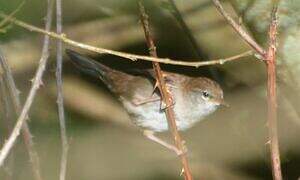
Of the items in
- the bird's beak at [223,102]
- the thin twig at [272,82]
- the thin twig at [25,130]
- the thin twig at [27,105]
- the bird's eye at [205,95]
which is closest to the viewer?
the thin twig at [27,105]

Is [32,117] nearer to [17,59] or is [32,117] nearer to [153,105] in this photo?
[17,59]

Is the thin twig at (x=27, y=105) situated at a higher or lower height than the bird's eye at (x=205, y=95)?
lower

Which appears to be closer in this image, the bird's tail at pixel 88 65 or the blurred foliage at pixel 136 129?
the blurred foliage at pixel 136 129

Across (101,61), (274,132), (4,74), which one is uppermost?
(101,61)

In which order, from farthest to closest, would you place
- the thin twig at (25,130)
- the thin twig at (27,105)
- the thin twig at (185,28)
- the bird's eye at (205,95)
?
the bird's eye at (205,95) → the thin twig at (185,28) → the thin twig at (25,130) → the thin twig at (27,105)

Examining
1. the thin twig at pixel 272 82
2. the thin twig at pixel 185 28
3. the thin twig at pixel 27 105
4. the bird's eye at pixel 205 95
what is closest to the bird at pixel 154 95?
the bird's eye at pixel 205 95

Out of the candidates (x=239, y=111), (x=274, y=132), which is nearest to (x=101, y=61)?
(x=239, y=111)

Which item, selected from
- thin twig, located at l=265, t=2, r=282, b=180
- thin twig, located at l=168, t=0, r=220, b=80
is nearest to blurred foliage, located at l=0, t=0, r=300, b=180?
thin twig, located at l=168, t=0, r=220, b=80

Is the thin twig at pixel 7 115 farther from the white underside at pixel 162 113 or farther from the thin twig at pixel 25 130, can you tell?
the white underside at pixel 162 113
